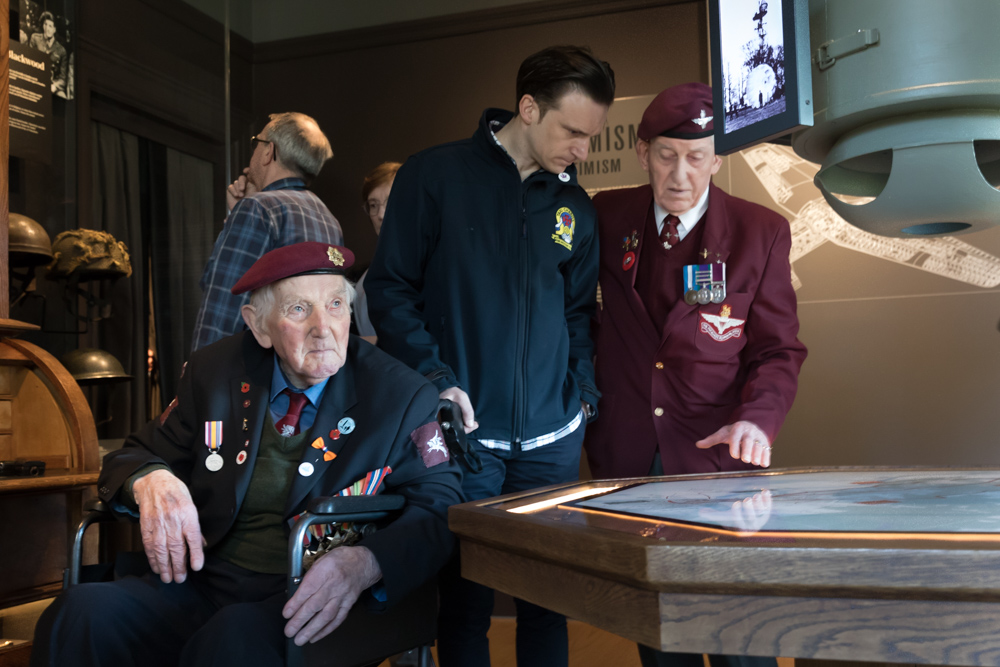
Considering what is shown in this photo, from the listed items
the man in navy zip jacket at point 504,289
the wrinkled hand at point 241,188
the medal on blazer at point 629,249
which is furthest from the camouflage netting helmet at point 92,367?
the medal on blazer at point 629,249

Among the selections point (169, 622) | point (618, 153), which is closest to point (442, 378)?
point (169, 622)

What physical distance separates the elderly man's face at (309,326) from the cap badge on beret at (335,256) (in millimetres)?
33

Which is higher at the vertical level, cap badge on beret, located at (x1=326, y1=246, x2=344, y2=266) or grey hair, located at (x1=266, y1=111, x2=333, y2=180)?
grey hair, located at (x1=266, y1=111, x2=333, y2=180)

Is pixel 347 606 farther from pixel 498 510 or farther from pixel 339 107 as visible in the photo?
pixel 339 107

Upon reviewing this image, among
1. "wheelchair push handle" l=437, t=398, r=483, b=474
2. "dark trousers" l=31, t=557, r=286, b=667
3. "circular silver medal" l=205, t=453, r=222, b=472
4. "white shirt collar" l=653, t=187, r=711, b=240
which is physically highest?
"white shirt collar" l=653, t=187, r=711, b=240

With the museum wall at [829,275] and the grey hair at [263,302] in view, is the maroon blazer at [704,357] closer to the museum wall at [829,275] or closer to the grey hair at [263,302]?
the grey hair at [263,302]

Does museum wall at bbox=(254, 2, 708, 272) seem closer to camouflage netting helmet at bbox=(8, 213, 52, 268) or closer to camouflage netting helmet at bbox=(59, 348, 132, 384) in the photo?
camouflage netting helmet at bbox=(59, 348, 132, 384)

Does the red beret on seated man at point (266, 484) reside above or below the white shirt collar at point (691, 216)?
below

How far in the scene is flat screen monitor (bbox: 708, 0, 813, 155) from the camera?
1314 mm

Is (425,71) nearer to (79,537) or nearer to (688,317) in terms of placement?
A: (688,317)

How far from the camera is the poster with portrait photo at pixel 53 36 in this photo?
375 cm

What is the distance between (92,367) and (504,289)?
2103mm

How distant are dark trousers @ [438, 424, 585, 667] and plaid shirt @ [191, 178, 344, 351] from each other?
0.87 metres

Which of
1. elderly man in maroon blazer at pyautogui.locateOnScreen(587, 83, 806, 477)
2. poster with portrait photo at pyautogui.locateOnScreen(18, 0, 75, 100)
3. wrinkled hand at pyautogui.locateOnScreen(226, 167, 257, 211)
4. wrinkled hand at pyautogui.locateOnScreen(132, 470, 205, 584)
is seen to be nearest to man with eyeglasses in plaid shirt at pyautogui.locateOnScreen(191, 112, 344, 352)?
wrinkled hand at pyautogui.locateOnScreen(226, 167, 257, 211)
